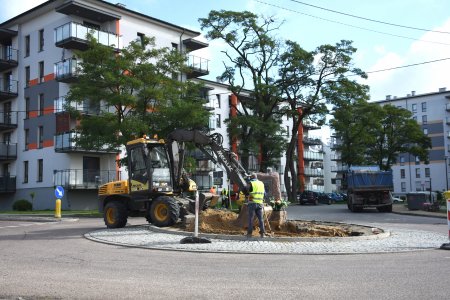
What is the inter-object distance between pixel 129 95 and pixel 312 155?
221 ft

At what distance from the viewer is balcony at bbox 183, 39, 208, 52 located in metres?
47.3

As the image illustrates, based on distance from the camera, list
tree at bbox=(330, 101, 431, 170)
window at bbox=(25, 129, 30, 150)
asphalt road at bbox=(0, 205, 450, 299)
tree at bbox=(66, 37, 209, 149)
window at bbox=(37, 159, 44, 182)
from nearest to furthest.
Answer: asphalt road at bbox=(0, 205, 450, 299) < tree at bbox=(66, 37, 209, 149) < window at bbox=(37, 159, 44, 182) < window at bbox=(25, 129, 30, 150) < tree at bbox=(330, 101, 431, 170)

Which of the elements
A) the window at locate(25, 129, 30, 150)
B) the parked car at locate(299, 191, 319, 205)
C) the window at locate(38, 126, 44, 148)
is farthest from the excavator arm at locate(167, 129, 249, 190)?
the parked car at locate(299, 191, 319, 205)

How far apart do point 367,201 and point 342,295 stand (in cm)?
2705

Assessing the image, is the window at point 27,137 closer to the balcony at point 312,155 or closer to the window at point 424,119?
the balcony at point 312,155

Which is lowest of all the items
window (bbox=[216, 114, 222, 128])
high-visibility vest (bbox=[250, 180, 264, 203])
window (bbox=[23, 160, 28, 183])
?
high-visibility vest (bbox=[250, 180, 264, 203])

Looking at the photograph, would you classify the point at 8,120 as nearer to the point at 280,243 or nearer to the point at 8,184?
the point at 8,184

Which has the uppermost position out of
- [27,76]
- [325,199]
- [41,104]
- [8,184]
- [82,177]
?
[27,76]

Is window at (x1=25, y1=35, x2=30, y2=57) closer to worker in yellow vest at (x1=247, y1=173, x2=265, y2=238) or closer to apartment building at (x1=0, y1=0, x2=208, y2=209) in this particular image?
apartment building at (x1=0, y1=0, x2=208, y2=209)

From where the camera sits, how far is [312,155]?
92125mm

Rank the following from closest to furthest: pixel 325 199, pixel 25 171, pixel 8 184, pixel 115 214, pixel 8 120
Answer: pixel 115 214 < pixel 8 184 < pixel 25 171 < pixel 8 120 < pixel 325 199

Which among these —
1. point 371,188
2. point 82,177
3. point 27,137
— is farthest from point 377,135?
point 27,137

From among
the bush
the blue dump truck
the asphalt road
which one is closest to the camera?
the asphalt road

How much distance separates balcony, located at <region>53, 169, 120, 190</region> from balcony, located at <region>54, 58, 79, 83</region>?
6915 millimetres
